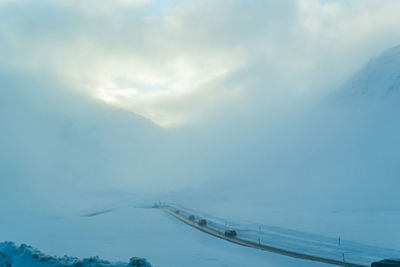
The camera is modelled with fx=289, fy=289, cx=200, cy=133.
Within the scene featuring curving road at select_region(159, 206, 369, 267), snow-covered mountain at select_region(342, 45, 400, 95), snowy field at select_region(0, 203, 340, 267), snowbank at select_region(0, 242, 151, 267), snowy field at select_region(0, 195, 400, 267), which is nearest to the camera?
snowbank at select_region(0, 242, 151, 267)

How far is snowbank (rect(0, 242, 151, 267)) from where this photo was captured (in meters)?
11.7

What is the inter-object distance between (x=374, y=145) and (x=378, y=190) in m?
50.0

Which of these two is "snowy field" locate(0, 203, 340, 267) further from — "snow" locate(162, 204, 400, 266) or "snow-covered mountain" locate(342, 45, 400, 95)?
"snow-covered mountain" locate(342, 45, 400, 95)

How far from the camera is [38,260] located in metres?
12.5

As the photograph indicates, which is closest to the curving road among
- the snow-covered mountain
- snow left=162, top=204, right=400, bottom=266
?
snow left=162, top=204, right=400, bottom=266

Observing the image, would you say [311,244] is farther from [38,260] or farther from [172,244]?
[38,260]

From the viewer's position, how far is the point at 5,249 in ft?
44.3

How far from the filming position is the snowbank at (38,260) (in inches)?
459

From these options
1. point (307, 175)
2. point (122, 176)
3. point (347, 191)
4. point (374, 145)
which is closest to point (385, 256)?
point (347, 191)

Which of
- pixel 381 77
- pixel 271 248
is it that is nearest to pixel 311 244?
pixel 271 248

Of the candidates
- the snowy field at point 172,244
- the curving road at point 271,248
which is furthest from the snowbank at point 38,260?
the curving road at point 271,248

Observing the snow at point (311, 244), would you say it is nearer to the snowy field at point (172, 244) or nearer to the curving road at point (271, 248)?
the snowy field at point (172, 244)

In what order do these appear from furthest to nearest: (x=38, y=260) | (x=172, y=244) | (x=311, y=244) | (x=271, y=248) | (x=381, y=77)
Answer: (x=381, y=77)
(x=311, y=244)
(x=172, y=244)
(x=271, y=248)
(x=38, y=260)

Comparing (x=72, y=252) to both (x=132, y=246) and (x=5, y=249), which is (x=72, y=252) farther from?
(x=5, y=249)
